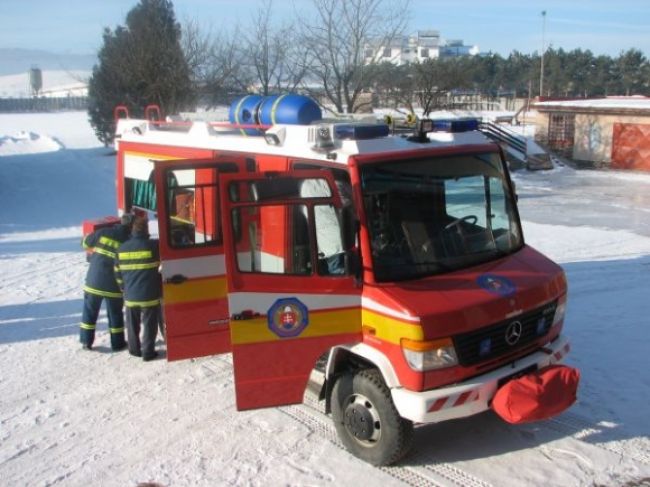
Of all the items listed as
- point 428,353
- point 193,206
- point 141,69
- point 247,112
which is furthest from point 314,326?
point 141,69

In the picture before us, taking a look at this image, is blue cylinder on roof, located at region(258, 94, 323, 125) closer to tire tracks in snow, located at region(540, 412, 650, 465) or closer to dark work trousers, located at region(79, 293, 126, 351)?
dark work trousers, located at region(79, 293, 126, 351)

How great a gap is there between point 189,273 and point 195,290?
0.54 feet

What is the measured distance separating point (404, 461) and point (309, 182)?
7.32ft

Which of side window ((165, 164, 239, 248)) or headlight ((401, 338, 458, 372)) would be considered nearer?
headlight ((401, 338, 458, 372))

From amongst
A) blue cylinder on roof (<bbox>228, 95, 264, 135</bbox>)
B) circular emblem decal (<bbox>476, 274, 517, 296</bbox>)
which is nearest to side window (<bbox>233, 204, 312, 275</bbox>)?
circular emblem decal (<bbox>476, 274, 517, 296</bbox>)

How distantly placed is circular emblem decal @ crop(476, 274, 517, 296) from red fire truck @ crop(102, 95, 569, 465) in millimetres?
14

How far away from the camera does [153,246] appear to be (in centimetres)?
678

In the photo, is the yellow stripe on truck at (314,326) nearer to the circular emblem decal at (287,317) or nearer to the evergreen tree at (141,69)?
the circular emblem decal at (287,317)

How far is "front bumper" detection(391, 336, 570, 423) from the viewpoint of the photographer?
442 centimetres

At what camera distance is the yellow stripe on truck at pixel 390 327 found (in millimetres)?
4328

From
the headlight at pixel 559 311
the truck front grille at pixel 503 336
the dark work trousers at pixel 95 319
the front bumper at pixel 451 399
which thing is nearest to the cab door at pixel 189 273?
the dark work trousers at pixel 95 319

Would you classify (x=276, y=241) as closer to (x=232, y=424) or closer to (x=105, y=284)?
(x=232, y=424)

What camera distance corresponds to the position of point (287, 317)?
4836 millimetres

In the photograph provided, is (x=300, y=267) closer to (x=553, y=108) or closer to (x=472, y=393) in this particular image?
(x=472, y=393)
